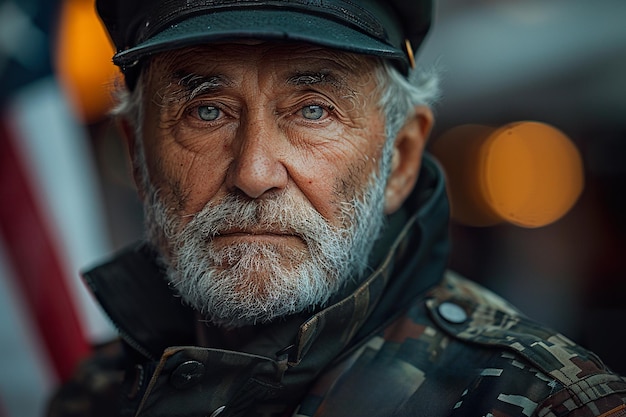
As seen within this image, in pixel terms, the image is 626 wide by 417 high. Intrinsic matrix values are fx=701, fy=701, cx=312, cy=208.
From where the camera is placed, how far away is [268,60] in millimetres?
1845

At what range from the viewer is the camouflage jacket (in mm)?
1701

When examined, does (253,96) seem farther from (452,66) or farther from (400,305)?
(452,66)

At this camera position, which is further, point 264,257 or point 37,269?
point 37,269

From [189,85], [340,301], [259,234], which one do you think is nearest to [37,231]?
[189,85]

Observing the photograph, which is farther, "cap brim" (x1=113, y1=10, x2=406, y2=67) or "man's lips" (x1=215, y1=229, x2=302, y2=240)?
"man's lips" (x1=215, y1=229, x2=302, y2=240)

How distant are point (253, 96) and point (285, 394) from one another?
0.80 metres

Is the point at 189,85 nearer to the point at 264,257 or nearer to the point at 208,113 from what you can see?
the point at 208,113

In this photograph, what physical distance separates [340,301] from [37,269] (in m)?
2.28

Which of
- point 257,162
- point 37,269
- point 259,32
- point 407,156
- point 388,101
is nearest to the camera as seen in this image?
point 259,32

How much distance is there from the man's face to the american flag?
183 centimetres

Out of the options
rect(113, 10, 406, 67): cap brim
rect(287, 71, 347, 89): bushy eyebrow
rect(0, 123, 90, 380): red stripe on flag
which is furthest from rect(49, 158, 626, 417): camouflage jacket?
rect(0, 123, 90, 380): red stripe on flag

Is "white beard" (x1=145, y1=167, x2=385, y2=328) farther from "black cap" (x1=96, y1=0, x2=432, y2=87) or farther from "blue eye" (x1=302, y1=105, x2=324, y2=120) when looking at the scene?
"black cap" (x1=96, y1=0, x2=432, y2=87)

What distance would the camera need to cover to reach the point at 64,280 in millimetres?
3623

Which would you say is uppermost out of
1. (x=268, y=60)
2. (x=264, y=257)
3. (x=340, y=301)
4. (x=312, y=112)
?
(x=268, y=60)
